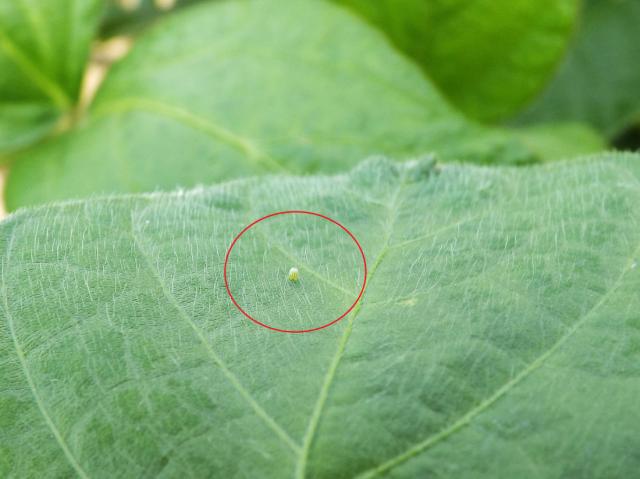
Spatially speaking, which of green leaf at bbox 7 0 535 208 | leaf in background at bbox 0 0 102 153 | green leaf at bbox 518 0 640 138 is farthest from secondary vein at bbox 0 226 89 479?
green leaf at bbox 518 0 640 138

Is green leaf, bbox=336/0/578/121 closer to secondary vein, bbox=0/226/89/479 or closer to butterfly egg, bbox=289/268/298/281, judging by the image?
butterfly egg, bbox=289/268/298/281

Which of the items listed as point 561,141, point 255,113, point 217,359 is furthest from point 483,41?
point 217,359

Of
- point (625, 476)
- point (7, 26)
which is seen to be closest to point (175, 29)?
point (7, 26)

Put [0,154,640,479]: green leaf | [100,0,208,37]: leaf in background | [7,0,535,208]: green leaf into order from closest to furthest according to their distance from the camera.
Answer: [0,154,640,479]: green leaf
[7,0,535,208]: green leaf
[100,0,208,37]: leaf in background

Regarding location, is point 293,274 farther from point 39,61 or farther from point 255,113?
point 39,61

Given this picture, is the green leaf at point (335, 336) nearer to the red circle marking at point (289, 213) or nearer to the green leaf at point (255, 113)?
the red circle marking at point (289, 213)

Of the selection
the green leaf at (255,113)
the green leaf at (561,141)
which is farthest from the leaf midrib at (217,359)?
the green leaf at (561,141)
